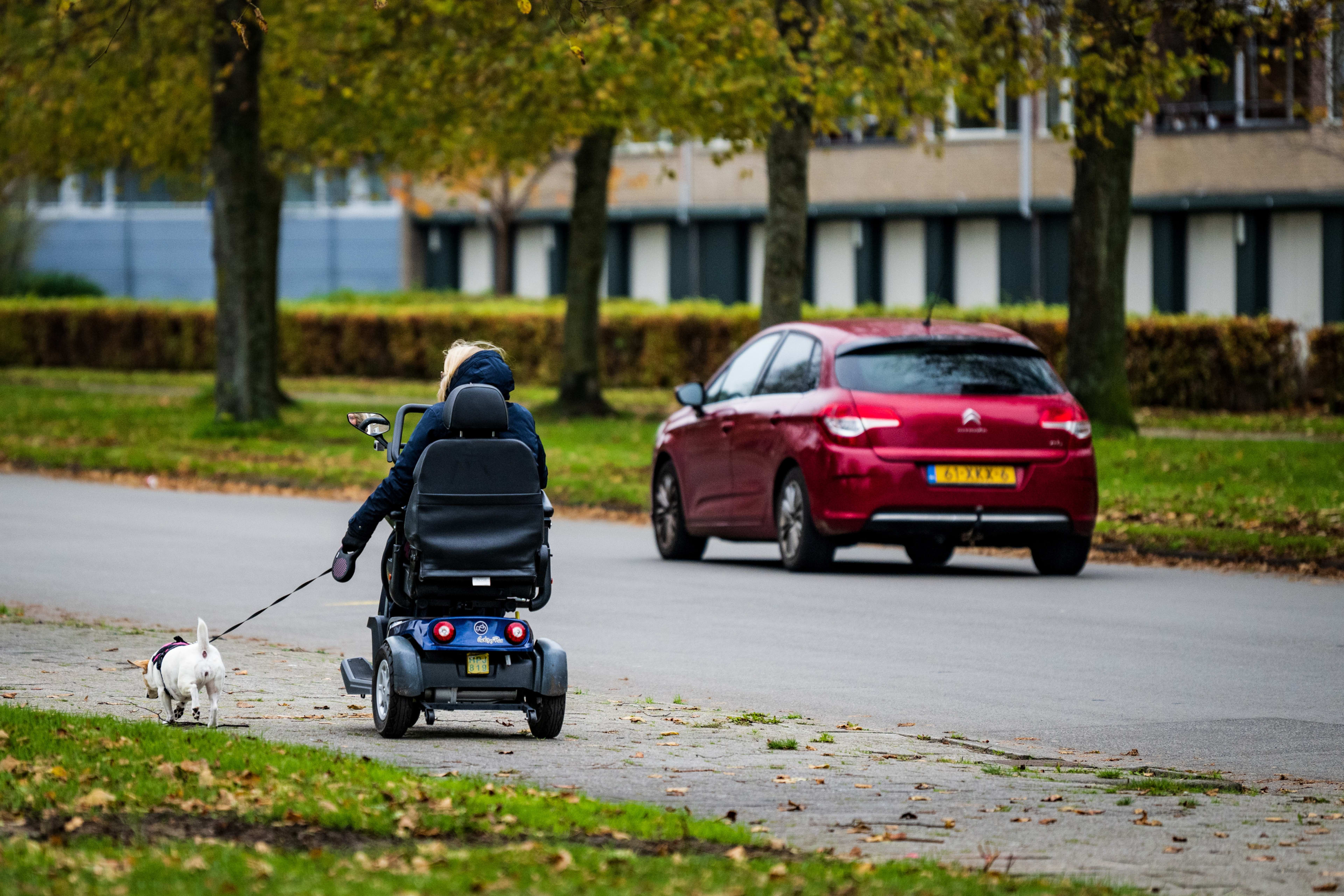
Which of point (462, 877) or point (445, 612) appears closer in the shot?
point (462, 877)

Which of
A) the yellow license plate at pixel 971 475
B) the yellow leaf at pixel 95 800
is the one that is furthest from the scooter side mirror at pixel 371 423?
the yellow license plate at pixel 971 475

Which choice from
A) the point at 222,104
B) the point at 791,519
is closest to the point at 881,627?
the point at 791,519

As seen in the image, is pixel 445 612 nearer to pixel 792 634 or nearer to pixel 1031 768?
pixel 1031 768

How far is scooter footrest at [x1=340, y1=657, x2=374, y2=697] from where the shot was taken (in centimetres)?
839

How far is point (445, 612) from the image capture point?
27.3 feet

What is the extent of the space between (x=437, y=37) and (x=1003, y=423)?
12.3m

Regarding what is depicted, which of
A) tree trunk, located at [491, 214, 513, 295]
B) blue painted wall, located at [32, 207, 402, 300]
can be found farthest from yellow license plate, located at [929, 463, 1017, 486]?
blue painted wall, located at [32, 207, 402, 300]

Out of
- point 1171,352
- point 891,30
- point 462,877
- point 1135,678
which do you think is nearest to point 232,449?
point 891,30

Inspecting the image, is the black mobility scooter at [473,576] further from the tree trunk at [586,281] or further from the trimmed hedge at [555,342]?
the trimmed hedge at [555,342]

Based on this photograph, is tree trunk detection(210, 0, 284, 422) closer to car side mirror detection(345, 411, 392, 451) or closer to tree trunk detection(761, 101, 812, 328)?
tree trunk detection(761, 101, 812, 328)

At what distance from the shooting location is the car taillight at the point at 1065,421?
1445cm

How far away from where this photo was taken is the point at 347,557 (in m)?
8.29

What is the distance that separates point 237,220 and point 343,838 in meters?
22.0

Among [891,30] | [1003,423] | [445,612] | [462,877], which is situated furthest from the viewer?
[891,30]
